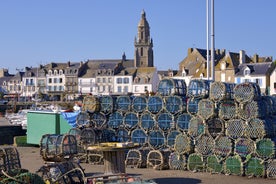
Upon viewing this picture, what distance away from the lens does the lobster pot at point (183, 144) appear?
571 inches

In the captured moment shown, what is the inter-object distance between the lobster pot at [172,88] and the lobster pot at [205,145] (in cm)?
200

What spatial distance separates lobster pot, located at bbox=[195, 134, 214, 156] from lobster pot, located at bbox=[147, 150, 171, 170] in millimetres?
1173

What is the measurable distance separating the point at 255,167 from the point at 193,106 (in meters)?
2.77

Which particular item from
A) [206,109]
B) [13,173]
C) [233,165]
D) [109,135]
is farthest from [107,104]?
[13,173]

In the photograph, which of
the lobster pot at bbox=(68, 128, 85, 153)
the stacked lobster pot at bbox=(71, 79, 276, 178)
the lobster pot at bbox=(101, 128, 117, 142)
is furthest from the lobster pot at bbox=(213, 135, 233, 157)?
the lobster pot at bbox=(68, 128, 85, 153)

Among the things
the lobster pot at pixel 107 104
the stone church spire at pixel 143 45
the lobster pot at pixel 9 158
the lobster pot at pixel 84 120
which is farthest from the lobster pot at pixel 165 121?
the stone church spire at pixel 143 45

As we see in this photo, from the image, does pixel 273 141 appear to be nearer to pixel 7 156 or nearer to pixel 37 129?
pixel 7 156

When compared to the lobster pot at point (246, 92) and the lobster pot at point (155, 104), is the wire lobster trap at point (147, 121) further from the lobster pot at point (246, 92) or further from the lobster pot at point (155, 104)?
the lobster pot at point (246, 92)

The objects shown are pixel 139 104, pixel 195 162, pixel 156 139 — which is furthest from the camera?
pixel 139 104

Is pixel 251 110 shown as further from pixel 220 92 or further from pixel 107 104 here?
pixel 107 104

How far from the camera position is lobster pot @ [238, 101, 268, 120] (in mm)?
13438

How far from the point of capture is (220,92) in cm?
1416

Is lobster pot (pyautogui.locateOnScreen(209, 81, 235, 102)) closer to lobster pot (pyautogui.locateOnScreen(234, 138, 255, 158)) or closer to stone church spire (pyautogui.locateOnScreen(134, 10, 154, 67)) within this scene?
lobster pot (pyautogui.locateOnScreen(234, 138, 255, 158))

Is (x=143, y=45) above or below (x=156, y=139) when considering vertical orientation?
above
